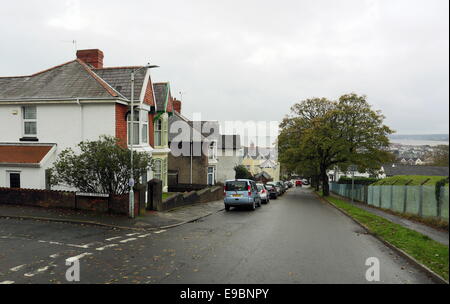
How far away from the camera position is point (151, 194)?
17719 mm

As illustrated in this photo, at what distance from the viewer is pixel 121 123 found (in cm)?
1933

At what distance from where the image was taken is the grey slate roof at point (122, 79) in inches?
807

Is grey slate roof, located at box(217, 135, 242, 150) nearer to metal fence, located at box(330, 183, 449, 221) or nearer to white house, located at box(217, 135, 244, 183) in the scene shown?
white house, located at box(217, 135, 244, 183)

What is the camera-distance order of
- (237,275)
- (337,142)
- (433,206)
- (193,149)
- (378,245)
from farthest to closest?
(193,149), (337,142), (433,206), (378,245), (237,275)

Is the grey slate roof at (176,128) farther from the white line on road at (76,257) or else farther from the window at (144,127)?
the white line on road at (76,257)

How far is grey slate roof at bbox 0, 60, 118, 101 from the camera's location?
19.3 meters

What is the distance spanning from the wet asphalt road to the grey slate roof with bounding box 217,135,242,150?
43921 mm

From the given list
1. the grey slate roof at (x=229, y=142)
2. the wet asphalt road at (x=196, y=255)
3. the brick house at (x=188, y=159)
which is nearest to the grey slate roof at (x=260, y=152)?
the grey slate roof at (x=229, y=142)

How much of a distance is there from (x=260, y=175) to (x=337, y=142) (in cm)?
4088

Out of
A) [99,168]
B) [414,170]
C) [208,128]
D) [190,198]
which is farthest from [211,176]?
[414,170]

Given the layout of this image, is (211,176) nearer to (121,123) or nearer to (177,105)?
(177,105)

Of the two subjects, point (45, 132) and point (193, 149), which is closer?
point (45, 132)
